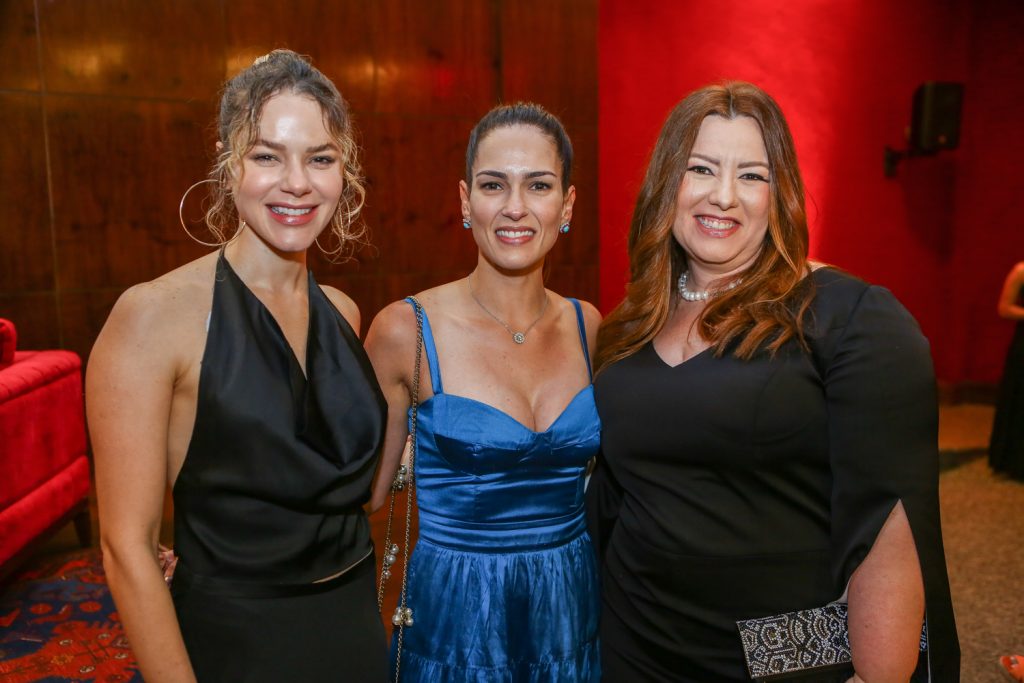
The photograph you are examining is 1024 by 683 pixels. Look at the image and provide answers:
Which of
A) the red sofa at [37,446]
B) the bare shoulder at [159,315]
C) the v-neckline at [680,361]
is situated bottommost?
the red sofa at [37,446]

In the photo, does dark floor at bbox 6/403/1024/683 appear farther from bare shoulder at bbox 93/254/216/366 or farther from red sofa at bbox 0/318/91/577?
bare shoulder at bbox 93/254/216/366

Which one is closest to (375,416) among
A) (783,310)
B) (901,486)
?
(783,310)

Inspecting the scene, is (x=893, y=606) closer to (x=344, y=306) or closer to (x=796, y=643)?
(x=796, y=643)

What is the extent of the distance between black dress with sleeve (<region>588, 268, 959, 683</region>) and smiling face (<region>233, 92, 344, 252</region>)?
75cm

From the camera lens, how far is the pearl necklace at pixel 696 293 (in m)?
1.73

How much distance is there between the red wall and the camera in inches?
254

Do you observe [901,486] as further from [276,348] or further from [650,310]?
[276,348]

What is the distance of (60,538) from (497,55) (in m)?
4.21

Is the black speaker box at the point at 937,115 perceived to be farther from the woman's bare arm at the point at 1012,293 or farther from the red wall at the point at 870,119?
the woman's bare arm at the point at 1012,293

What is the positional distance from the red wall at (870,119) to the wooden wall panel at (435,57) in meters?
1.06

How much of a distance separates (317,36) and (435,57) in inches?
34.5

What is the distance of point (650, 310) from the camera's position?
1.81m

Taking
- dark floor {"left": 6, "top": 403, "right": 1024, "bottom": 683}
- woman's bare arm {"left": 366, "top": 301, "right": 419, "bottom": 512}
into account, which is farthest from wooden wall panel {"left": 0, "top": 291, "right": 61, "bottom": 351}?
woman's bare arm {"left": 366, "top": 301, "right": 419, "bottom": 512}

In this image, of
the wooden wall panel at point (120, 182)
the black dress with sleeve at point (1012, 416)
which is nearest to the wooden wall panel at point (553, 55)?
the wooden wall panel at point (120, 182)
